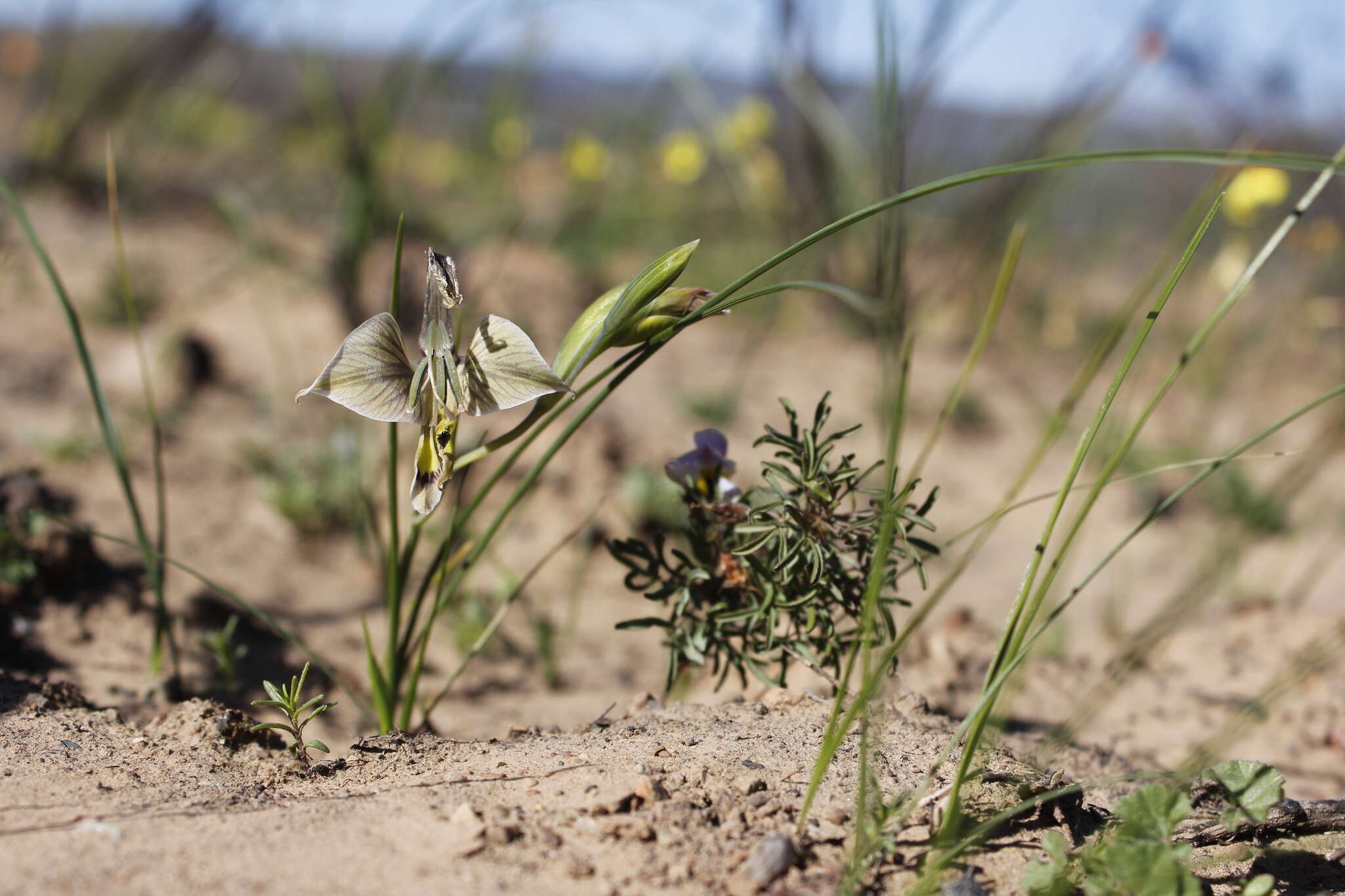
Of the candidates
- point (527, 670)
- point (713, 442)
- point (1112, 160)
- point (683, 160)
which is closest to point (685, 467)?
point (713, 442)

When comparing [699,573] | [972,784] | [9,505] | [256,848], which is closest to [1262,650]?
[972,784]

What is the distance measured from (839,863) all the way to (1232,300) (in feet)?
2.22

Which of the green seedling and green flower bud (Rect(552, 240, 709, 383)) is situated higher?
green flower bud (Rect(552, 240, 709, 383))

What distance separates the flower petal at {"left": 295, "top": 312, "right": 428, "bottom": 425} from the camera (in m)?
0.96

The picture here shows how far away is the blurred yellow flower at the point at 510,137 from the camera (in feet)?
12.1

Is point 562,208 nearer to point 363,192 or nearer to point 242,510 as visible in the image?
point 363,192

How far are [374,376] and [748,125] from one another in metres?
3.75

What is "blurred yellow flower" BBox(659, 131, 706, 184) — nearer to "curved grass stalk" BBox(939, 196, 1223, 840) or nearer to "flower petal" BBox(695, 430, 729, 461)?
"flower petal" BBox(695, 430, 729, 461)

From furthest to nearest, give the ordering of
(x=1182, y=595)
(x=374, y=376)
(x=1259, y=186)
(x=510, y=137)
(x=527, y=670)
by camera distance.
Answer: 1. (x=510, y=137)
2. (x=1259, y=186)
3. (x=527, y=670)
4. (x=1182, y=595)
5. (x=374, y=376)

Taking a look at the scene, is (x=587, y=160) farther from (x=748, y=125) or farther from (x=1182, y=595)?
(x=1182, y=595)

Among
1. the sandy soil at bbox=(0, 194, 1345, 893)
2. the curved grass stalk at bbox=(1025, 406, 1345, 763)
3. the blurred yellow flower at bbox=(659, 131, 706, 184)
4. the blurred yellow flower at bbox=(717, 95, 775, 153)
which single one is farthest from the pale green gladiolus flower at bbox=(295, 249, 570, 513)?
the blurred yellow flower at bbox=(659, 131, 706, 184)

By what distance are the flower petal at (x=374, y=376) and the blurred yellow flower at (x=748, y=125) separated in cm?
278

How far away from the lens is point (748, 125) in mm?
4398

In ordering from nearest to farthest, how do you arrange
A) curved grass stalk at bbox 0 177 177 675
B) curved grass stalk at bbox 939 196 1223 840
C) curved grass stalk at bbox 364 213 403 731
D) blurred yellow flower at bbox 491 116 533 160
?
curved grass stalk at bbox 939 196 1223 840
curved grass stalk at bbox 364 213 403 731
curved grass stalk at bbox 0 177 177 675
blurred yellow flower at bbox 491 116 533 160
